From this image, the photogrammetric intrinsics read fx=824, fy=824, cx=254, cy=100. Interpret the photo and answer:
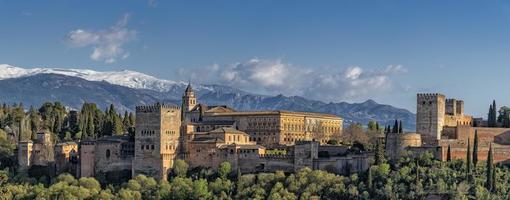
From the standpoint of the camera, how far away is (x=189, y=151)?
60688mm

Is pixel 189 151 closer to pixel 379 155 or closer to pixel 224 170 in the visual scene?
pixel 224 170

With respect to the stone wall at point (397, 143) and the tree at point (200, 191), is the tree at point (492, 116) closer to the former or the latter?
the stone wall at point (397, 143)

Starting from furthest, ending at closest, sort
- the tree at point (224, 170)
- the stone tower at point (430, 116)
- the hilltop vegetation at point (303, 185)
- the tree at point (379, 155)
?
1. the stone tower at point (430, 116)
2. the tree at point (224, 170)
3. the tree at point (379, 155)
4. the hilltop vegetation at point (303, 185)

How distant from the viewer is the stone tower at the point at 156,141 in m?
59.8

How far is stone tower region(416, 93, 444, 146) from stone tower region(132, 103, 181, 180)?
17.9 m

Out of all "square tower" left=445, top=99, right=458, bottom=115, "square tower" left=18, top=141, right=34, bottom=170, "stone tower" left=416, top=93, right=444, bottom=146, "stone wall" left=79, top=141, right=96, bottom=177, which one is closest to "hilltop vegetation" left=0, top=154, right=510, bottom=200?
"stone wall" left=79, top=141, right=96, bottom=177

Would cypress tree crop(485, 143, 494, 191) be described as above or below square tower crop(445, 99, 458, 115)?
below

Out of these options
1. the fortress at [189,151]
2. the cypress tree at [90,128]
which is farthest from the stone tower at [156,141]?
the cypress tree at [90,128]

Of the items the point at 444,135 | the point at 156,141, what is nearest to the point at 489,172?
the point at 444,135

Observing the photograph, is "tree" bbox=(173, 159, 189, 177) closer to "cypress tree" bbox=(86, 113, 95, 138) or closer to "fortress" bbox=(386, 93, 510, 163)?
"fortress" bbox=(386, 93, 510, 163)

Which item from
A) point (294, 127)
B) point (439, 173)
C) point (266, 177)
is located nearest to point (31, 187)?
point (266, 177)

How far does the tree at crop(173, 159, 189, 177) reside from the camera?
194 feet

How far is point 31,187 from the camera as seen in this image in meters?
60.4

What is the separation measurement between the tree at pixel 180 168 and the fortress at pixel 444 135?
578 inches
